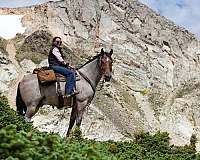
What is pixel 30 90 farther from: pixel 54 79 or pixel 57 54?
pixel 57 54

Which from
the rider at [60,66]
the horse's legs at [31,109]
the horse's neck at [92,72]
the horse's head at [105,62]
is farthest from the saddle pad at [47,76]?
the horse's head at [105,62]

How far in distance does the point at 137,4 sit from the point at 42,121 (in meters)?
27.0

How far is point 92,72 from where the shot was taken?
567 inches

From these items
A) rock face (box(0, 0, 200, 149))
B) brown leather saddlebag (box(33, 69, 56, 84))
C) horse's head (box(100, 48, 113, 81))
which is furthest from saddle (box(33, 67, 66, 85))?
rock face (box(0, 0, 200, 149))

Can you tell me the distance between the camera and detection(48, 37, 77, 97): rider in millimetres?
13688

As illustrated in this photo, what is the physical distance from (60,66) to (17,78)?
102 feet

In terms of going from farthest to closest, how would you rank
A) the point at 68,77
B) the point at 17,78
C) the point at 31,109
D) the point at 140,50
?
the point at 140,50
the point at 17,78
the point at 31,109
the point at 68,77

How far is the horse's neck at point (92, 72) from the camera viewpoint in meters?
14.3

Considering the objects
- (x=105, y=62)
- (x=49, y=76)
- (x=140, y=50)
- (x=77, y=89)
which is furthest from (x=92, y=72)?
(x=140, y=50)

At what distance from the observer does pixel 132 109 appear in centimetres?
4809

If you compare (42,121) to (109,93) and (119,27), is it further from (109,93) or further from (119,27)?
(119,27)

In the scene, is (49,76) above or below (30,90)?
above

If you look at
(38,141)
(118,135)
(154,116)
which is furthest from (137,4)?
(38,141)

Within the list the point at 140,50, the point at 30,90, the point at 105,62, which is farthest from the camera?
the point at 140,50
